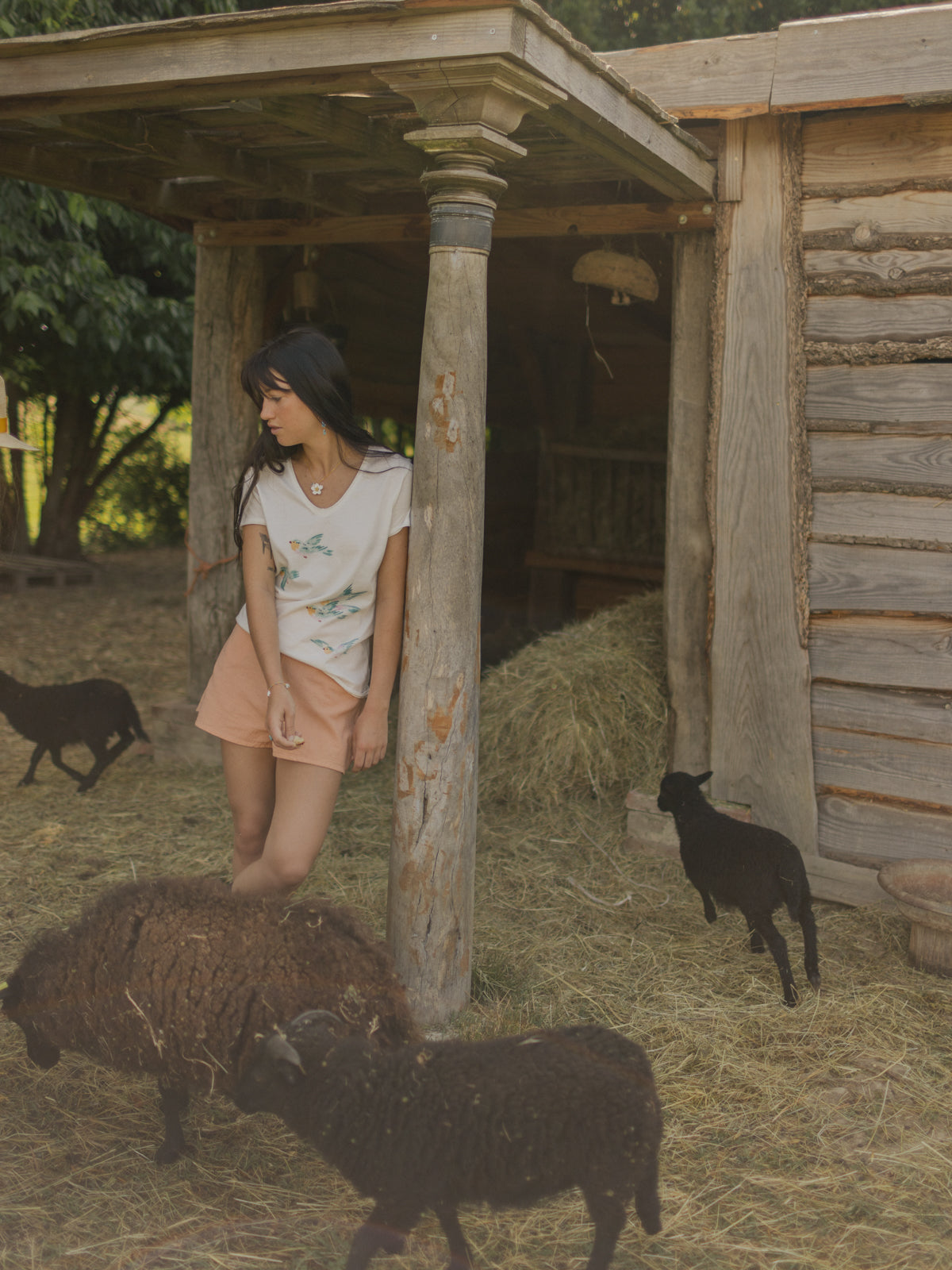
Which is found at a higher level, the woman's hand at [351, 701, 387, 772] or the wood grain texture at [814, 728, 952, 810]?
the woman's hand at [351, 701, 387, 772]

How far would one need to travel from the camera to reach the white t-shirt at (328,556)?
3115mm

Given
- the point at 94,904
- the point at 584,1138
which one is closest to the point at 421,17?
the point at 94,904

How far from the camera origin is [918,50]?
157 inches

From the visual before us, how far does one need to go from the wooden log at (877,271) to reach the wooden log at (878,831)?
211 cm

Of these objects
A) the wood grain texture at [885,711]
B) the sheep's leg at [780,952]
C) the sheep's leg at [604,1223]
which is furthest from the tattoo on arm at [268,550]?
the wood grain texture at [885,711]

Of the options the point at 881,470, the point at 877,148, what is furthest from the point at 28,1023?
the point at 877,148

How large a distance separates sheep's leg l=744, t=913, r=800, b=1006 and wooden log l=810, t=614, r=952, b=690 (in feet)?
4.14

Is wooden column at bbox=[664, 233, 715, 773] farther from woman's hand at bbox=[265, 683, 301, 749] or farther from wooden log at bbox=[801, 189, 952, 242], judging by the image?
woman's hand at bbox=[265, 683, 301, 749]

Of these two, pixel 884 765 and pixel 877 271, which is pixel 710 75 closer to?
pixel 877 271

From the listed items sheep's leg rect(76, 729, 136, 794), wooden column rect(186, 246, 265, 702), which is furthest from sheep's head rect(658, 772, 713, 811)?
sheep's leg rect(76, 729, 136, 794)

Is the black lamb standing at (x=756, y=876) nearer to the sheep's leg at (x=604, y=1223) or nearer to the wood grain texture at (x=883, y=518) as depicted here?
the wood grain texture at (x=883, y=518)

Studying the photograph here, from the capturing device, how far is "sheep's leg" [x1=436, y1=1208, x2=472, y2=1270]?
233cm

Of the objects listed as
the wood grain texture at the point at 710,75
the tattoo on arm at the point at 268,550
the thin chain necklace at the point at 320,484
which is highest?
the wood grain texture at the point at 710,75

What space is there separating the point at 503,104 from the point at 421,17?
0.33 m
